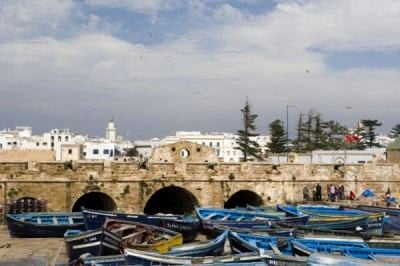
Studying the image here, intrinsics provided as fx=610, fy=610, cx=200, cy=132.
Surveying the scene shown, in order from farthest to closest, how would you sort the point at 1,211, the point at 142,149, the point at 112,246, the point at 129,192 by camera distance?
the point at 142,149
the point at 129,192
the point at 1,211
the point at 112,246

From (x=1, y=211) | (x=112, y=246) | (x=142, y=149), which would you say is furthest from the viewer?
(x=142, y=149)

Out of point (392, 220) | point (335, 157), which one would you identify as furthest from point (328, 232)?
point (335, 157)

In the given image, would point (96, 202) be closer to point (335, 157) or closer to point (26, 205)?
point (26, 205)

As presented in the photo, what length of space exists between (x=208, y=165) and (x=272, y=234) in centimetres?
1161

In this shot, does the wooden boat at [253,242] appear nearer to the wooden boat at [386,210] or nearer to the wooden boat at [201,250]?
the wooden boat at [201,250]

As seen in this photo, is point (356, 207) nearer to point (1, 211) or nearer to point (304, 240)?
point (304, 240)

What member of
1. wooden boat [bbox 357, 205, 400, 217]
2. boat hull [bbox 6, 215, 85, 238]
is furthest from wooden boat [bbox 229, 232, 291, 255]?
wooden boat [bbox 357, 205, 400, 217]

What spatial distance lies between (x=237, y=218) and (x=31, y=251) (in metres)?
8.30

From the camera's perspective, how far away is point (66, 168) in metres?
28.1

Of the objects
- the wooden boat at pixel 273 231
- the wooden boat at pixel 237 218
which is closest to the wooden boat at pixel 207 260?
the wooden boat at pixel 273 231

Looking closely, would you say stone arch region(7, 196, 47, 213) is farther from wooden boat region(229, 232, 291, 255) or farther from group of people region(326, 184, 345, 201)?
group of people region(326, 184, 345, 201)

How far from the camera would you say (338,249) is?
16.6m

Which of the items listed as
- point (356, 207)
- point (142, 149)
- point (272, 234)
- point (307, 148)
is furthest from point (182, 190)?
point (142, 149)

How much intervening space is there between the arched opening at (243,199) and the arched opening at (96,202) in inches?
237
